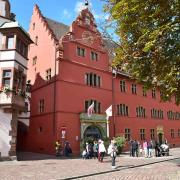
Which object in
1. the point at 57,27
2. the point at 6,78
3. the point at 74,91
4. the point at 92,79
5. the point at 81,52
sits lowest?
the point at 74,91

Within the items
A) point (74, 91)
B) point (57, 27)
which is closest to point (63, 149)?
point (74, 91)

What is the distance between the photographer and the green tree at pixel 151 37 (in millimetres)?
11242

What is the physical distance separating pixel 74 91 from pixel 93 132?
5.65 metres

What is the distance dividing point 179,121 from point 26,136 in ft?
95.2

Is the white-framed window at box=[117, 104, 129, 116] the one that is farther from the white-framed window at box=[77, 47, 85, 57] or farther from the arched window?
the white-framed window at box=[77, 47, 85, 57]

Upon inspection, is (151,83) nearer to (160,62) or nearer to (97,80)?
(160,62)

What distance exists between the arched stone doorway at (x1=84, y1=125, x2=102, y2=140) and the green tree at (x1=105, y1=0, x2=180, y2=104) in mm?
18856

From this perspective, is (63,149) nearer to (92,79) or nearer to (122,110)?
(92,79)

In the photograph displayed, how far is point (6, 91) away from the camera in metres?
24.2

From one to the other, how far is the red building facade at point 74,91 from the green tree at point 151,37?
14407 mm

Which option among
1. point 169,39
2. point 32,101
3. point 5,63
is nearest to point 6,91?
point 5,63

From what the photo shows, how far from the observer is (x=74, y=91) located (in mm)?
32062

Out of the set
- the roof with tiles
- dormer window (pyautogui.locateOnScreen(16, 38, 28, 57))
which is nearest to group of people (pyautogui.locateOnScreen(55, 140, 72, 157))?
dormer window (pyautogui.locateOnScreen(16, 38, 28, 57))

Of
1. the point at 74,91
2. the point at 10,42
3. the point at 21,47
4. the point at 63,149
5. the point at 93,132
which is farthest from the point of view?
the point at 93,132
